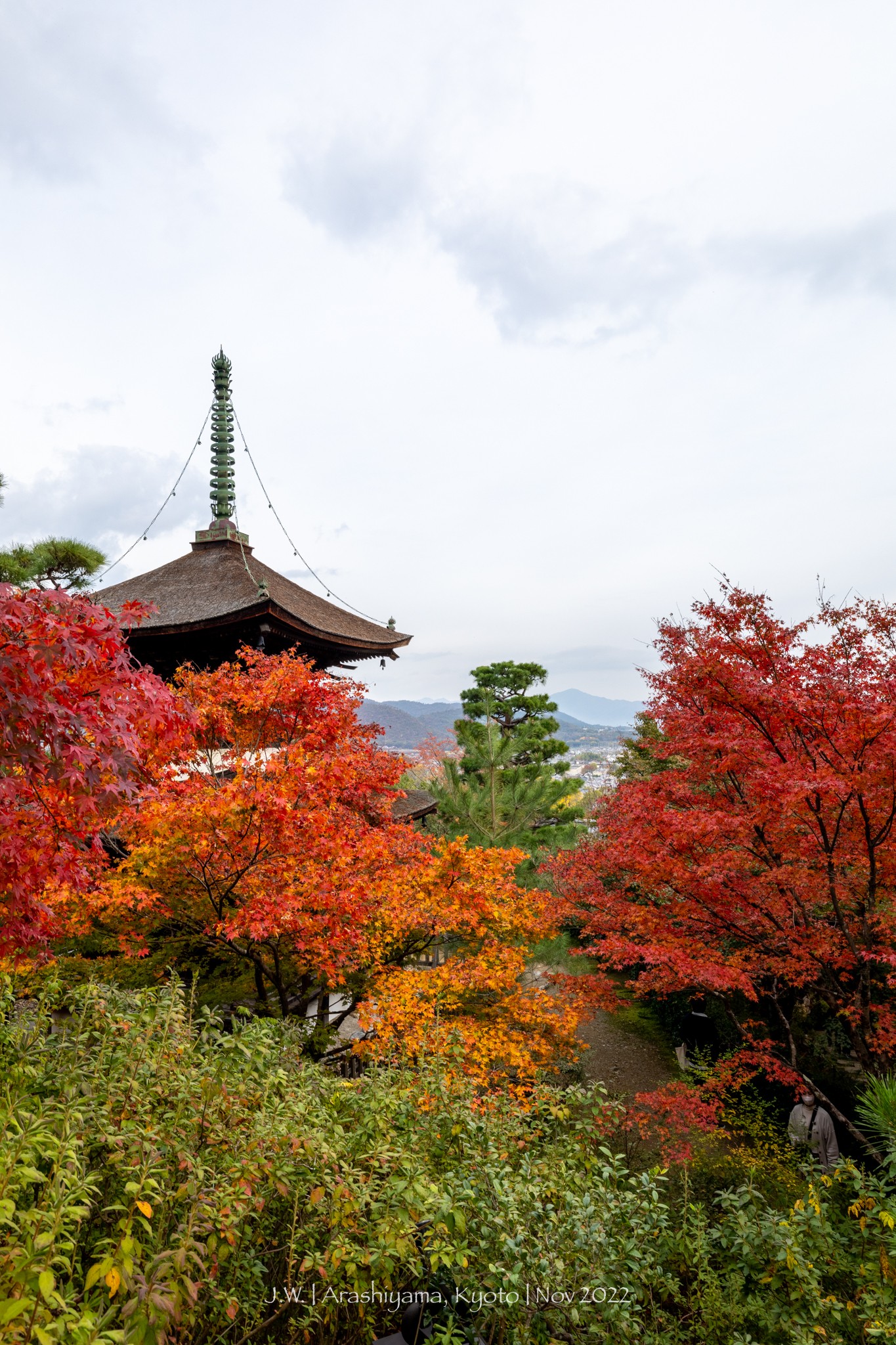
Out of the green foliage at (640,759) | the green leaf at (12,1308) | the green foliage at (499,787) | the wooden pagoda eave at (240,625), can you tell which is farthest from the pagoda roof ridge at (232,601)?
the green leaf at (12,1308)

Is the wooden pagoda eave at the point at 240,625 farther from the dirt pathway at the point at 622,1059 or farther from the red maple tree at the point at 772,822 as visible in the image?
the dirt pathway at the point at 622,1059

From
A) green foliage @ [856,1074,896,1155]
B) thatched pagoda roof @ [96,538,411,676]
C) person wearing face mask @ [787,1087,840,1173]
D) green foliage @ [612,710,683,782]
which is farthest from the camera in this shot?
green foliage @ [612,710,683,782]

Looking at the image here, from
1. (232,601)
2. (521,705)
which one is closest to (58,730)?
(232,601)

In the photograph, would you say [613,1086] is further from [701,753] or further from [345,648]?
[345,648]

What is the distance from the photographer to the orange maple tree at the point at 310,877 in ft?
17.6

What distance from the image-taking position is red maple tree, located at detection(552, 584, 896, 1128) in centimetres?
493

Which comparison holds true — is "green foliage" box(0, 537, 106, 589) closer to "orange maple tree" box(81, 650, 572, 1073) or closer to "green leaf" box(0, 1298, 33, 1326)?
"orange maple tree" box(81, 650, 572, 1073)

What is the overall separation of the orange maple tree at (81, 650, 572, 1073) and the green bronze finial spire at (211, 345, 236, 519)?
4.97 metres

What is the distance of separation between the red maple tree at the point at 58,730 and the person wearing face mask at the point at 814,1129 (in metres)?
6.82

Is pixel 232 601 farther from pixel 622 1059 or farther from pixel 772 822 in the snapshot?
pixel 622 1059

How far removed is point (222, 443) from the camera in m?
11.8

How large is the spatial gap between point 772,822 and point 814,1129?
3.84 meters

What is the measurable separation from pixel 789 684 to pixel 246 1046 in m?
4.46

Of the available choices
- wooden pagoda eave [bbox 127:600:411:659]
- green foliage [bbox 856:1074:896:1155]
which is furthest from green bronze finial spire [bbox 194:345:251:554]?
green foliage [bbox 856:1074:896:1155]
